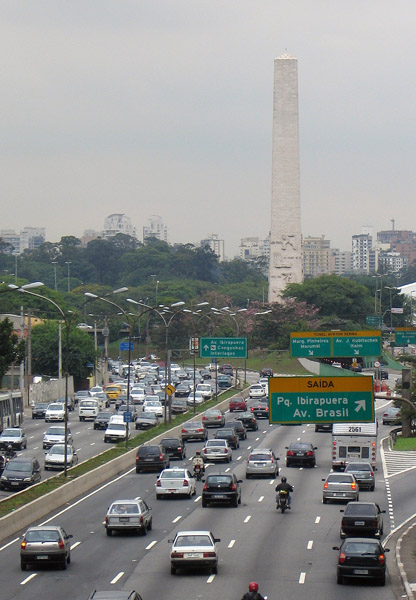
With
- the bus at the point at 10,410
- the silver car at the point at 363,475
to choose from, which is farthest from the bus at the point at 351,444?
the bus at the point at 10,410

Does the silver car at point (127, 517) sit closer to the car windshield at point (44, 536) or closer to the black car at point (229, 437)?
the car windshield at point (44, 536)

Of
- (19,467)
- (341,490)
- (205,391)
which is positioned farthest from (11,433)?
(205,391)

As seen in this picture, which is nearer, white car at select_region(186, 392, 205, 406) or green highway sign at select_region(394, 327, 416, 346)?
green highway sign at select_region(394, 327, 416, 346)

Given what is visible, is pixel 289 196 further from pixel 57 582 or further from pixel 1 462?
pixel 57 582

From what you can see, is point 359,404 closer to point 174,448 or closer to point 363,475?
point 363,475

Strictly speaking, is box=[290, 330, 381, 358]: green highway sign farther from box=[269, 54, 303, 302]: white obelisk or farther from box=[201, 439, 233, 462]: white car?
box=[269, 54, 303, 302]: white obelisk

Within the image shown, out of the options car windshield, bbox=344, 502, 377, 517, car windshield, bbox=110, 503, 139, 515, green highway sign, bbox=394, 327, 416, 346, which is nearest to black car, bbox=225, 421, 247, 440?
green highway sign, bbox=394, 327, 416, 346

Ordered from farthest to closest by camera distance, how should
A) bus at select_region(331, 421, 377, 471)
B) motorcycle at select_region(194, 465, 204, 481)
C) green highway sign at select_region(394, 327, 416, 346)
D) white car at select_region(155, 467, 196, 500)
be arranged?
green highway sign at select_region(394, 327, 416, 346) → bus at select_region(331, 421, 377, 471) → motorcycle at select_region(194, 465, 204, 481) → white car at select_region(155, 467, 196, 500)
